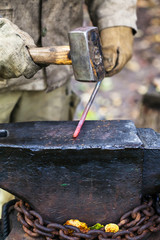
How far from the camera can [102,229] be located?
4.20 feet

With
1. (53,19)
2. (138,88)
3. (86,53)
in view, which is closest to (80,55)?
(86,53)

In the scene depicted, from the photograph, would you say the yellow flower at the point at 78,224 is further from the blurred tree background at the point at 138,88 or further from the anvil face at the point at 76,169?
the blurred tree background at the point at 138,88

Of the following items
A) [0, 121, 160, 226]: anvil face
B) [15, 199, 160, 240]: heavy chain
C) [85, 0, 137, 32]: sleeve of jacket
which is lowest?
[15, 199, 160, 240]: heavy chain

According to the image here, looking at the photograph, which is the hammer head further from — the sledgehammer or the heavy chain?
the heavy chain

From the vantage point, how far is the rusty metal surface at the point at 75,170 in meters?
1.22

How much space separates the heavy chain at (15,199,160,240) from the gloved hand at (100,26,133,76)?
0.76 metres

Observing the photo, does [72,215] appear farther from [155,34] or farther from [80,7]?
[155,34]

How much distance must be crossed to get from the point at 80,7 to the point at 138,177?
3.30ft

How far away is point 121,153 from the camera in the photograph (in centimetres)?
121

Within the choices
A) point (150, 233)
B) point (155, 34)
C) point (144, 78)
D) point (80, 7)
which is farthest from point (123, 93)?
point (150, 233)

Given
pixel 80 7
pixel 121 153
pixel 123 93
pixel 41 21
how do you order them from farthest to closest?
pixel 123 93 → pixel 80 7 → pixel 41 21 → pixel 121 153

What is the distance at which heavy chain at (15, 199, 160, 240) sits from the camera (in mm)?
1232

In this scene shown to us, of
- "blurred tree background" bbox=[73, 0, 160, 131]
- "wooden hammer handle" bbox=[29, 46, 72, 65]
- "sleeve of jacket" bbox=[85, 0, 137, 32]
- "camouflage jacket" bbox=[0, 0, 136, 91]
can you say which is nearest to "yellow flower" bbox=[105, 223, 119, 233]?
"wooden hammer handle" bbox=[29, 46, 72, 65]

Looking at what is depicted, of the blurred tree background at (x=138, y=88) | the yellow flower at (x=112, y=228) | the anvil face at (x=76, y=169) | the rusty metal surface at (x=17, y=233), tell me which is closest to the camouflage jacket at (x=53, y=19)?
the anvil face at (x=76, y=169)
